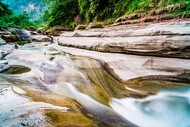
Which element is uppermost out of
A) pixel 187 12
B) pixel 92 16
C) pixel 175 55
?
pixel 92 16

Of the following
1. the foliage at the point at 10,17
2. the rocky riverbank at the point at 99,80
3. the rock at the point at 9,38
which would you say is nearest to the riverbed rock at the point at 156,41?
the rocky riverbank at the point at 99,80

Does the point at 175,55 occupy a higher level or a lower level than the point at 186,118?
higher

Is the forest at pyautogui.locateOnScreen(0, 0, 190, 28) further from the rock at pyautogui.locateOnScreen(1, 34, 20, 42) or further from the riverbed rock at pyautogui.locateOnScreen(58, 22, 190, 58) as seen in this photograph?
the rock at pyautogui.locateOnScreen(1, 34, 20, 42)

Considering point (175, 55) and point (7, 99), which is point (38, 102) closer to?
point (7, 99)

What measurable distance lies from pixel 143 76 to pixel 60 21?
43.6 ft

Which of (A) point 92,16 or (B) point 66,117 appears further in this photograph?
(A) point 92,16

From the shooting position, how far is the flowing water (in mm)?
2395

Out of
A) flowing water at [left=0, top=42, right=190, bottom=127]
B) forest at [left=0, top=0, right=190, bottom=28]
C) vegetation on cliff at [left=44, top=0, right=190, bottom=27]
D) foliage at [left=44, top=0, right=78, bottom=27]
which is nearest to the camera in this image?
flowing water at [left=0, top=42, right=190, bottom=127]

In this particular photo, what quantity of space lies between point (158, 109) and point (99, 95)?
3.46 feet

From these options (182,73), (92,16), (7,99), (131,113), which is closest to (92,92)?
(131,113)

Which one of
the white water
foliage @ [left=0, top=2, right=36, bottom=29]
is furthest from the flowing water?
foliage @ [left=0, top=2, right=36, bottom=29]

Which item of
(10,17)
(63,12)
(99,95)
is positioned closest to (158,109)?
(99,95)

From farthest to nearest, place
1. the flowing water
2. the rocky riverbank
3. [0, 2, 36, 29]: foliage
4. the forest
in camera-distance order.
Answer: [0, 2, 36, 29]: foliage
the forest
the flowing water
the rocky riverbank

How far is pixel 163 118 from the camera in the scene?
2506 mm
